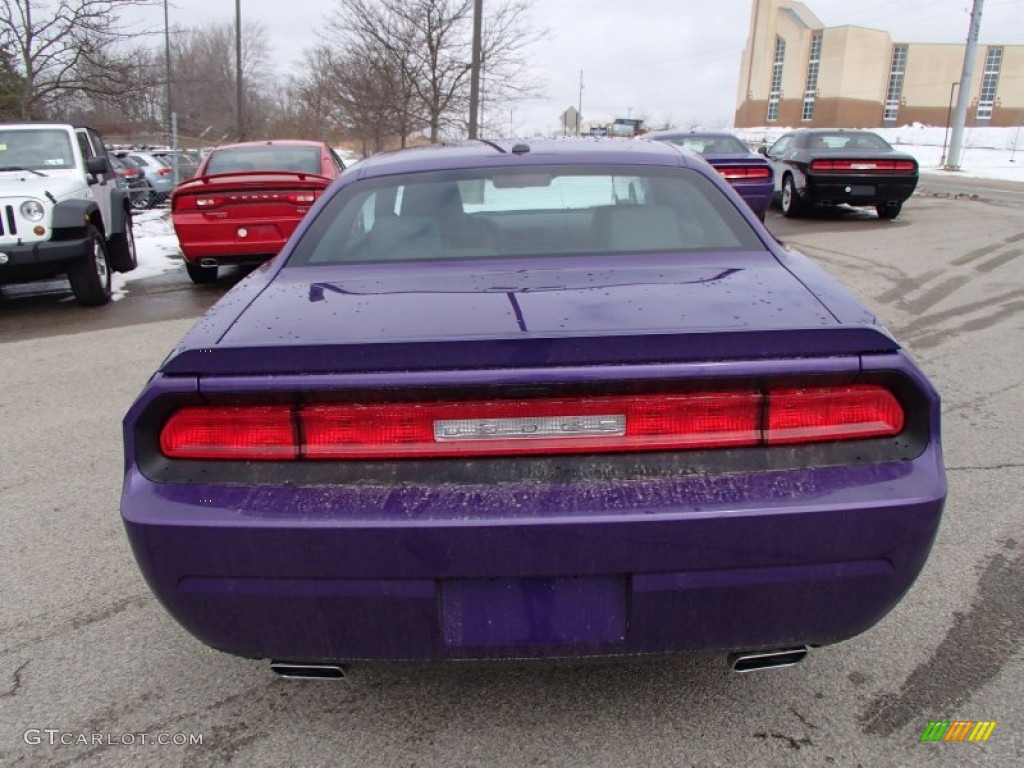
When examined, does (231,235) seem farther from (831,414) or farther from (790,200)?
(790,200)

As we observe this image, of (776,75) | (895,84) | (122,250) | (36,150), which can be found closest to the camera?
(36,150)

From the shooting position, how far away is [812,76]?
72.5 metres

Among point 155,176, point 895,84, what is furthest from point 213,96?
point 895,84

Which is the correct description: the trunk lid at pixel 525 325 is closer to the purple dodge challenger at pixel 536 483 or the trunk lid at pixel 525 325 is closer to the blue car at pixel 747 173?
the purple dodge challenger at pixel 536 483

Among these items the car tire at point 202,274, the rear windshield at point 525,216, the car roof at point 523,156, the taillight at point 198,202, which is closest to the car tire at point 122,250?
the car tire at point 202,274

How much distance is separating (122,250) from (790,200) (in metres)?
10.6

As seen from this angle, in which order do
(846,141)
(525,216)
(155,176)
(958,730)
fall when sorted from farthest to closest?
(155,176) → (846,141) → (525,216) → (958,730)

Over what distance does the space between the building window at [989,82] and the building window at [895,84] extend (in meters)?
7.37

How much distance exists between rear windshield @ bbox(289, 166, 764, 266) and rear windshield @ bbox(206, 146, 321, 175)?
22.1 feet

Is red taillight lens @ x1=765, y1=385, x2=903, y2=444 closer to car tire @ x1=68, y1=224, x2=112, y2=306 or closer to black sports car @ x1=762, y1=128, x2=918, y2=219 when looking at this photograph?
car tire @ x1=68, y1=224, x2=112, y2=306

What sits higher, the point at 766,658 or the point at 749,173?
the point at 749,173

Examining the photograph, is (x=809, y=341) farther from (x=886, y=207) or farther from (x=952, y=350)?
(x=886, y=207)

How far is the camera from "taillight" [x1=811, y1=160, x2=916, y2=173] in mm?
12180

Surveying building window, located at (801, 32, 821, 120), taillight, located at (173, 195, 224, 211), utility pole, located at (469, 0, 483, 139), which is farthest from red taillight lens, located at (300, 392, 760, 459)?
building window, located at (801, 32, 821, 120)
